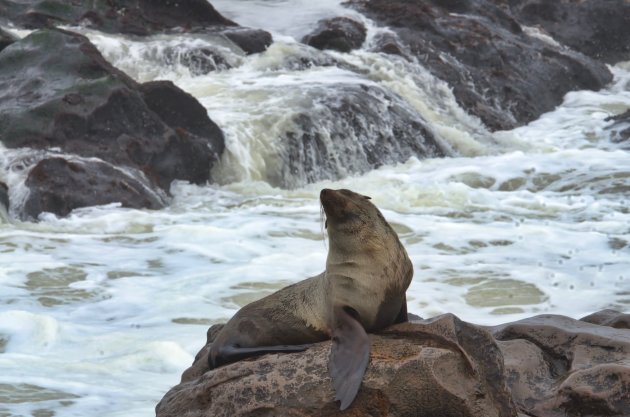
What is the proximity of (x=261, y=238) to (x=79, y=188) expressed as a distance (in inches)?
65.9

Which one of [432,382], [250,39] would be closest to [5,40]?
[250,39]

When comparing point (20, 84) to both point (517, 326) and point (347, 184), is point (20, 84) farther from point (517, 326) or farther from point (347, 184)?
point (517, 326)

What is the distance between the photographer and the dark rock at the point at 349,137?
12.0 meters

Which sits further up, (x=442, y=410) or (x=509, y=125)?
(x=442, y=410)

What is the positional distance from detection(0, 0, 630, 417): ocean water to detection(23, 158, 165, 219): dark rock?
0.47ft

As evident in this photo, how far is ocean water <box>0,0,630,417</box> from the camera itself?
6.36 m

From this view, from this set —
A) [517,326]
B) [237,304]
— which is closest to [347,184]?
[237,304]

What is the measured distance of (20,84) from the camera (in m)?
11.0

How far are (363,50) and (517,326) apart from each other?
11488 mm

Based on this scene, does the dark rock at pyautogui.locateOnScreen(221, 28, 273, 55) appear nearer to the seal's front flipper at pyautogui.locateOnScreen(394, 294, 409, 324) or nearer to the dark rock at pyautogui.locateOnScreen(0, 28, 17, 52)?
the dark rock at pyautogui.locateOnScreen(0, 28, 17, 52)

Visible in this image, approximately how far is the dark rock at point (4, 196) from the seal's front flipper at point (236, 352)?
5.48 m

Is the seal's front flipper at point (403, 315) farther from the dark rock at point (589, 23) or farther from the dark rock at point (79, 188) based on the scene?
the dark rock at point (589, 23)

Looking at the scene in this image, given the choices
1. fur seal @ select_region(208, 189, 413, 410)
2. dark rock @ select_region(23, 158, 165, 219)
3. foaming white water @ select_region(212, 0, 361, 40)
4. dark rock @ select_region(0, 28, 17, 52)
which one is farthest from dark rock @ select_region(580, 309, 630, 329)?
foaming white water @ select_region(212, 0, 361, 40)

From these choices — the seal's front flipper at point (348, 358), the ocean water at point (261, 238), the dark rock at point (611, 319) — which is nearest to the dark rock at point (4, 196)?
the ocean water at point (261, 238)
